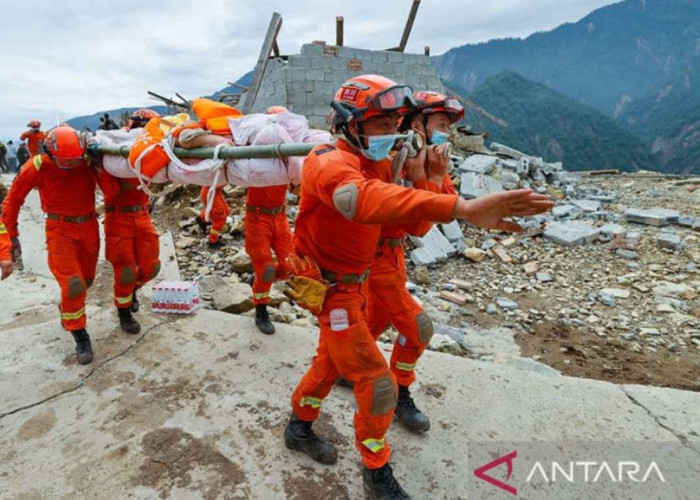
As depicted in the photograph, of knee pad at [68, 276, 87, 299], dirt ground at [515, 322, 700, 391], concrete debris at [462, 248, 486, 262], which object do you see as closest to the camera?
knee pad at [68, 276, 87, 299]

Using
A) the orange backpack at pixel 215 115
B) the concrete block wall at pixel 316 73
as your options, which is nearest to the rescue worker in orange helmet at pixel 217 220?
the orange backpack at pixel 215 115

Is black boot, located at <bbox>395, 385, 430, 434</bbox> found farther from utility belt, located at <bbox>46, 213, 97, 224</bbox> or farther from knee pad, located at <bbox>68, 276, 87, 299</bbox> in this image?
utility belt, located at <bbox>46, 213, 97, 224</bbox>

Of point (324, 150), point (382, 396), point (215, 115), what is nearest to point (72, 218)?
point (215, 115)

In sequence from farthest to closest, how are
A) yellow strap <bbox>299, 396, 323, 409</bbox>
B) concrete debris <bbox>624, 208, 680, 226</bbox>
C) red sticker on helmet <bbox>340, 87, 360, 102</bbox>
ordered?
concrete debris <bbox>624, 208, 680, 226</bbox>, yellow strap <bbox>299, 396, 323, 409</bbox>, red sticker on helmet <bbox>340, 87, 360, 102</bbox>

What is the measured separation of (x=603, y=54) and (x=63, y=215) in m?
125

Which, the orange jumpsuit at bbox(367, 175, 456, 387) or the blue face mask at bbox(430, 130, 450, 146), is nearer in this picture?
the orange jumpsuit at bbox(367, 175, 456, 387)

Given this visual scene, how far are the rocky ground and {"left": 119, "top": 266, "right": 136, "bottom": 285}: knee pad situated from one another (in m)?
1.11

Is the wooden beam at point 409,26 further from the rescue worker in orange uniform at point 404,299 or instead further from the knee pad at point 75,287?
the knee pad at point 75,287

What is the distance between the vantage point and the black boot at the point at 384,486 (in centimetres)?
202

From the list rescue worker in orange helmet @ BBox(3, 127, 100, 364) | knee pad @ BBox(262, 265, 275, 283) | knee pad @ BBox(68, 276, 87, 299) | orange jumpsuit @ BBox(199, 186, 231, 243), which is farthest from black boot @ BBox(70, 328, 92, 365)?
orange jumpsuit @ BBox(199, 186, 231, 243)

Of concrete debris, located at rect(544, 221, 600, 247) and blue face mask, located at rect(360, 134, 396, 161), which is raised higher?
blue face mask, located at rect(360, 134, 396, 161)

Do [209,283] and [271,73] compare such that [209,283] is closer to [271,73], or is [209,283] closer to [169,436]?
[169,436]

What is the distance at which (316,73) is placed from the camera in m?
9.75

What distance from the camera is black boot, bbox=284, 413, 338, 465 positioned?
2303mm
